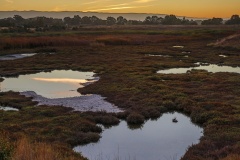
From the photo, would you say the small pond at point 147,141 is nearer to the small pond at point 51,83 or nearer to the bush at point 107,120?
the bush at point 107,120

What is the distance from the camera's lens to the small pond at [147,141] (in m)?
18.1

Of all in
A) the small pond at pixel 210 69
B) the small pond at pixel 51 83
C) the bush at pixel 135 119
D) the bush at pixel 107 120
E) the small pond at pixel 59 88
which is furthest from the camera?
the small pond at pixel 210 69

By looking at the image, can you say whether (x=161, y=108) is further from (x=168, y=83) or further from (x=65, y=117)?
(x=168, y=83)

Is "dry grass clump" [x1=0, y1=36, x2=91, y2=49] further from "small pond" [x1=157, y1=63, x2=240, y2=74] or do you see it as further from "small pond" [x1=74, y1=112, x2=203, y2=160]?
"small pond" [x1=74, y1=112, x2=203, y2=160]

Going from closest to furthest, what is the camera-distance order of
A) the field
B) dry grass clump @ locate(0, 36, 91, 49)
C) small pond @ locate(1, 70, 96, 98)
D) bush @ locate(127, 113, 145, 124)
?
the field < bush @ locate(127, 113, 145, 124) < small pond @ locate(1, 70, 96, 98) < dry grass clump @ locate(0, 36, 91, 49)

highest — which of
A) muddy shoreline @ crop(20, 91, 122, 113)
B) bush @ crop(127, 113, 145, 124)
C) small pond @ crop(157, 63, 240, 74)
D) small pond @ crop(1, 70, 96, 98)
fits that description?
bush @ crop(127, 113, 145, 124)

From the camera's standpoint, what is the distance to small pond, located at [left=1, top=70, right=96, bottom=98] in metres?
34.0

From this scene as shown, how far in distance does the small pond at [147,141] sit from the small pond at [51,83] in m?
11.5

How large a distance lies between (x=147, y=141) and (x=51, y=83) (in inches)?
829

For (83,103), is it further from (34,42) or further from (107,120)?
(34,42)

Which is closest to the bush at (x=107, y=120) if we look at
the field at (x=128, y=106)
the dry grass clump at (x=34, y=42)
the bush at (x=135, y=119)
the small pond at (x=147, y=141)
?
the field at (x=128, y=106)

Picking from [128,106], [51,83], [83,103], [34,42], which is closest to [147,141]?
[128,106]

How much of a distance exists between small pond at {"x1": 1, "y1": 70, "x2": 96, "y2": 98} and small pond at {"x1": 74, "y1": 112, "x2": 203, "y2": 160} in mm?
11531

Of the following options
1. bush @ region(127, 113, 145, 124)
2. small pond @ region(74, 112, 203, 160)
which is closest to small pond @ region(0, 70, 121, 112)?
bush @ region(127, 113, 145, 124)
